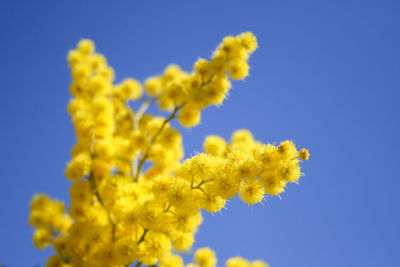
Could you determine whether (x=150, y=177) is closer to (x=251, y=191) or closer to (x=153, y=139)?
(x=153, y=139)

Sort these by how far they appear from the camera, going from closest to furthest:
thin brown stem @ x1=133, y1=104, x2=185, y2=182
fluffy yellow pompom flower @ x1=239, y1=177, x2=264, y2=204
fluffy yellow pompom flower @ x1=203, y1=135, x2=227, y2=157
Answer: fluffy yellow pompom flower @ x1=239, y1=177, x2=264, y2=204
thin brown stem @ x1=133, y1=104, x2=185, y2=182
fluffy yellow pompom flower @ x1=203, y1=135, x2=227, y2=157

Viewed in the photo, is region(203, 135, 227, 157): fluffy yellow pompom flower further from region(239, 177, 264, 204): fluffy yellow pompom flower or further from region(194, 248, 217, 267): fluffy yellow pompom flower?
region(239, 177, 264, 204): fluffy yellow pompom flower

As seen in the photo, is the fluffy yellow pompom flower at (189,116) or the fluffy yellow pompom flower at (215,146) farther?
the fluffy yellow pompom flower at (215,146)

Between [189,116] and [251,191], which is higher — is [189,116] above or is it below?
above

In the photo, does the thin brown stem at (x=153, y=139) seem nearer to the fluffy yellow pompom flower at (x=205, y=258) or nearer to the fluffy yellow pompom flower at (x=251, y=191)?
the fluffy yellow pompom flower at (x=205, y=258)

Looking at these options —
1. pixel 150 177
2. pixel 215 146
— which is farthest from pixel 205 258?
pixel 215 146

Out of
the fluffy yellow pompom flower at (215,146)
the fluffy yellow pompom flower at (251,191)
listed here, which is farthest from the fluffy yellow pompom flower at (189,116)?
the fluffy yellow pompom flower at (251,191)

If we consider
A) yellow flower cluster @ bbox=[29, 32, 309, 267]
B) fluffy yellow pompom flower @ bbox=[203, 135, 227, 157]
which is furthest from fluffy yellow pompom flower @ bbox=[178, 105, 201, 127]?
fluffy yellow pompom flower @ bbox=[203, 135, 227, 157]

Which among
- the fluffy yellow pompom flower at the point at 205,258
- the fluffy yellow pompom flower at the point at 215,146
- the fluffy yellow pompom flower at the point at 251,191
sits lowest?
the fluffy yellow pompom flower at the point at 251,191

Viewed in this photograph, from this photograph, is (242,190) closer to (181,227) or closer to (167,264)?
(181,227)

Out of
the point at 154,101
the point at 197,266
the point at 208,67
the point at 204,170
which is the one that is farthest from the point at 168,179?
the point at 154,101
